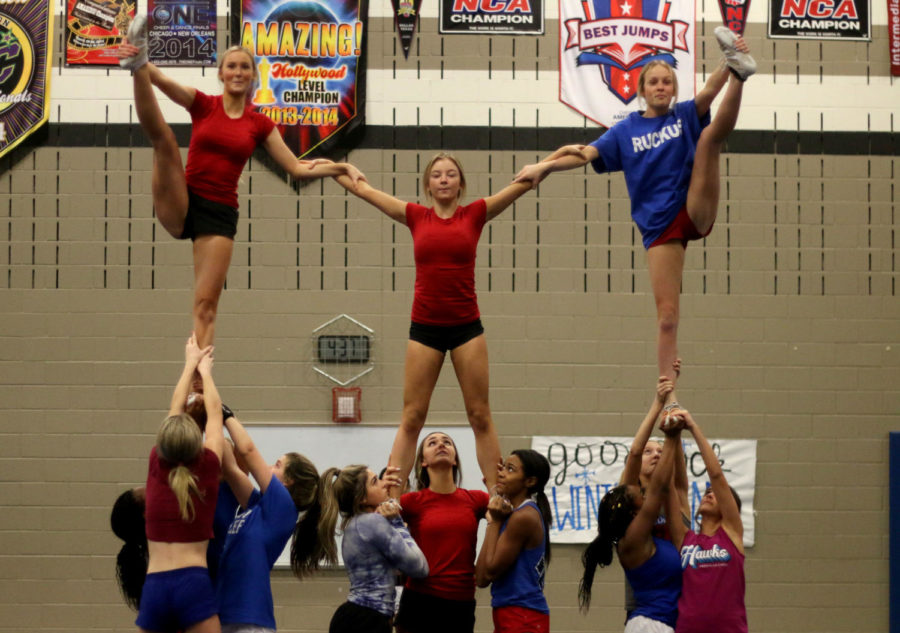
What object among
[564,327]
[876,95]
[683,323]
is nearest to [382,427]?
[564,327]

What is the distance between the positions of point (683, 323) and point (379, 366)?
2125 mm

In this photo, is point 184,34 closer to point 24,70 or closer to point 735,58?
point 24,70

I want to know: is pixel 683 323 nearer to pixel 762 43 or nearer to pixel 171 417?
pixel 762 43

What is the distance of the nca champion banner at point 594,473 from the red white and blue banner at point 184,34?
354 centimetres

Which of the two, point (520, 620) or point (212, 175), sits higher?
point (212, 175)

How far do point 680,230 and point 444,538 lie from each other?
1.71m

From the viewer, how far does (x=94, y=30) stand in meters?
7.77

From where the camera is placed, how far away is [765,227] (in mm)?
7898

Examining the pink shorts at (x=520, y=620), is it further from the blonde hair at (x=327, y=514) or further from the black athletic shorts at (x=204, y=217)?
the black athletic shorts at (x=204, y=217)

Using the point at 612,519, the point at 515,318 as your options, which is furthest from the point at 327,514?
the point at 515,318

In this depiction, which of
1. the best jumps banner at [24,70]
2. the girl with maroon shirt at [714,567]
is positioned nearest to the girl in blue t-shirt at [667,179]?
the girl with maroon shirt at [714,567]

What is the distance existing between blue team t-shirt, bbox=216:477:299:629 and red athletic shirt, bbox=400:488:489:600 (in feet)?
2.57

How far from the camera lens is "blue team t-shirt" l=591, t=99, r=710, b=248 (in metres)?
4.97

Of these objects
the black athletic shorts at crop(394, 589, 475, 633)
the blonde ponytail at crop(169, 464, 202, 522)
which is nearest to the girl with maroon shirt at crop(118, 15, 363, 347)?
the blonde ponytail at crop(169, 464, 202, 522)
